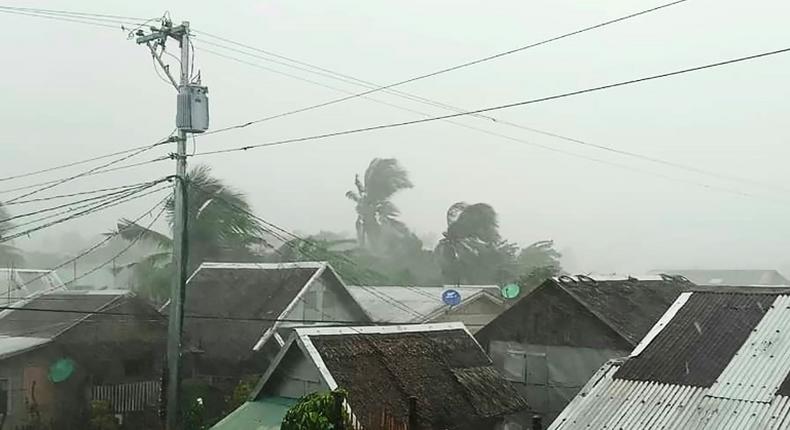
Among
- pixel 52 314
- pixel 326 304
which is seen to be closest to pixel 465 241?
pixel 326 304

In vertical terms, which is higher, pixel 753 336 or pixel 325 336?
pixel 753 336

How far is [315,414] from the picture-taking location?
462 inches

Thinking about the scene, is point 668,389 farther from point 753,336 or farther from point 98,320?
point 98,320

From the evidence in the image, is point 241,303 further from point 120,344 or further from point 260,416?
point 260,416

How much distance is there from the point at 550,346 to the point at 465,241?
107 ft

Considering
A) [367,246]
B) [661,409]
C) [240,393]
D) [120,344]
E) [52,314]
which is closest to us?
[661,409]

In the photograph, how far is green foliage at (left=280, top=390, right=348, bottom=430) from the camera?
11695 millimetres

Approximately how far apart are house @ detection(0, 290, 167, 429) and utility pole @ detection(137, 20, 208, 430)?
5971 mm

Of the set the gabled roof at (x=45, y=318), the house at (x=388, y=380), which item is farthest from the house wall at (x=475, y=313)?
the house at (x=388, y=380)

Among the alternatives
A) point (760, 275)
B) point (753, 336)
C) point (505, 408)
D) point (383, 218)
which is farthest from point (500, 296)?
point (760, 275)

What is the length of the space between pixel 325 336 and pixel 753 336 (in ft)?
26.3

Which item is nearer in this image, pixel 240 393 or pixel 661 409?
pixel 661 409

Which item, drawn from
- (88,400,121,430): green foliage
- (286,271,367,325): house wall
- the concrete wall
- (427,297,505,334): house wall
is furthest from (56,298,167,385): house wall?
(427,297,505,334): house wall

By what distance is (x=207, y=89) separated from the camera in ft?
54.4
